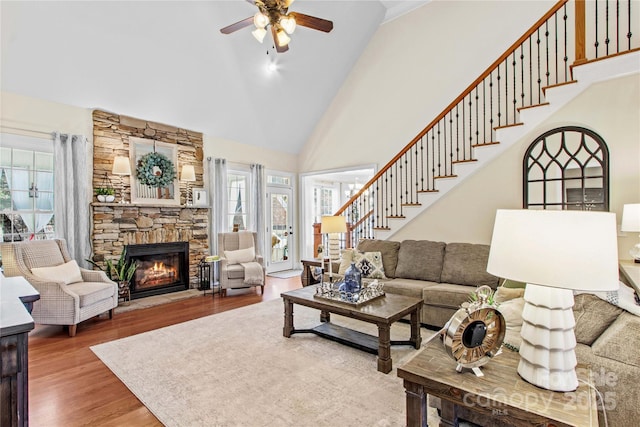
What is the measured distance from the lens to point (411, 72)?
573 cm

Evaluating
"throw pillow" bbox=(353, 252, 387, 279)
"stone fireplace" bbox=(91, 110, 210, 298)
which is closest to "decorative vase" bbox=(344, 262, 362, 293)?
"throw pillow" bbox=(353, 252, 387, 279)

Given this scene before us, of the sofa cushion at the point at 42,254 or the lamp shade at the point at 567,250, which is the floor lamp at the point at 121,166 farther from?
the lamp shade at the point at 567,250

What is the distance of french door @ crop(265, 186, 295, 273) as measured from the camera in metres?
7.11

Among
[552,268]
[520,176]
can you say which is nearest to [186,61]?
[520,176]

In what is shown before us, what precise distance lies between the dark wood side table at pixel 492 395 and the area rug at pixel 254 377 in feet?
0.47

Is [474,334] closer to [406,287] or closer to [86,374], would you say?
[406,287]

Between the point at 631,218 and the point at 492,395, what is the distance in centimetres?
294

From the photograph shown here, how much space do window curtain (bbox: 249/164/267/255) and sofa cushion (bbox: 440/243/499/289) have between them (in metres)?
3.83

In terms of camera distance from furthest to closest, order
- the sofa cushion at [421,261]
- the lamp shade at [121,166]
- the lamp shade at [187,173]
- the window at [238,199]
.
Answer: the window at [238,199] < the lamp shade at [187,173] < the lamp shade at [121,166] < the sofa cushion at [421,261]

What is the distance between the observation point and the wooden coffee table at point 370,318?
2.61 m

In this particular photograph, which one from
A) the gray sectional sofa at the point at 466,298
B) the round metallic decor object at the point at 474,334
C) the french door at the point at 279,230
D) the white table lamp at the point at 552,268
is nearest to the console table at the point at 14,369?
the round metallic decor object at the point at 474,334

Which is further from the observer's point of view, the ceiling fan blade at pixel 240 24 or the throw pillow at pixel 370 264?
the throw pillow at pixel 370 264

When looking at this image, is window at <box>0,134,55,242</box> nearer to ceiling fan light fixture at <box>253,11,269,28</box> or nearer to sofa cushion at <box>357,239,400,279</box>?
ceiling fan light fixture at <box>253,11,269,28</box>

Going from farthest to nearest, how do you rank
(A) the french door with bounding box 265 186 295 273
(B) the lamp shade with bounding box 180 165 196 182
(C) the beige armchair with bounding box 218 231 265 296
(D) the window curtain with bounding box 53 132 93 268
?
1. (A) the french door with bounding box 265 186 295 273
2. (B) the lamp shade with bounding box 180 165 196 182
3. (C) the beige armchair with bounding box 218 231 265 296
4. (D) the window curtain with bounding box 53 132 93 268
